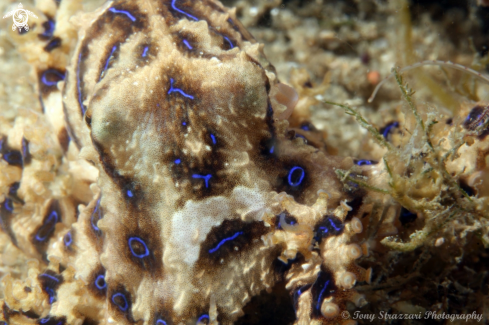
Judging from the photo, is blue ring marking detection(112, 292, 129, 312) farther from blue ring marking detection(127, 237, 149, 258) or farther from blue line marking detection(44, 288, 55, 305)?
blue line marking detection(44, 288, 55, 305)

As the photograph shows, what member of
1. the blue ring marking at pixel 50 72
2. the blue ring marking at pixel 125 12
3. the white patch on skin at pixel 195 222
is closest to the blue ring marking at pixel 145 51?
the blue ring marking at pixel 125 12

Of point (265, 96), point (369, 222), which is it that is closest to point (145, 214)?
point (265, 96)

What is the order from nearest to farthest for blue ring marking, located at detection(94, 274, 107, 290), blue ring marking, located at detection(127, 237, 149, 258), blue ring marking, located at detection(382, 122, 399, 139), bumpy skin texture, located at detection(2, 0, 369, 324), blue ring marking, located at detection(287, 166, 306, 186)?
1. bumpy skin texture, located at detection(2, 0, 369, 324)
2. blue ring marking, located at detection(127, 237, 149, 258)
3. blue ring marking, located at detection(287, 166, 306, 186)
4. blue ring marking, located at detection(94, 274, 107, 290)
5. blue ring marking, located at detection(382, 122, 399, 139)

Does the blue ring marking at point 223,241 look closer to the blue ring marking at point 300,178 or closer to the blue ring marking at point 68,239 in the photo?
the blue ring marking at point 300,178

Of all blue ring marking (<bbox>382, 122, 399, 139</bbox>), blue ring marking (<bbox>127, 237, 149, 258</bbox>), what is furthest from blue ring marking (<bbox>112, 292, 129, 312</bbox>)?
blue ring marking (<bbox>382, 122, 399, 139</bbox>)

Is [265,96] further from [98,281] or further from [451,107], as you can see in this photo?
[451,107]

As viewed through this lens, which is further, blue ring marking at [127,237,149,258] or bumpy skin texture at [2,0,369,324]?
blue ring marking at [127,237,149,258]

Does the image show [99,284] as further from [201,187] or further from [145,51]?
[145,51]

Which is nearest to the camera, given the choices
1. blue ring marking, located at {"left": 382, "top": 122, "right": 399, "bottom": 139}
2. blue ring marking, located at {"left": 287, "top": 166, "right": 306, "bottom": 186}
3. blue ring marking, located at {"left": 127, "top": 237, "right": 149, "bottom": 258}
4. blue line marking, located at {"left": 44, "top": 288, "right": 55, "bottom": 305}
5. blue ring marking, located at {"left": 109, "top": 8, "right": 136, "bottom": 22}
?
blue ring marking, located at {"left": 127, "top": 237, "right": 149, "bottom": 258}
